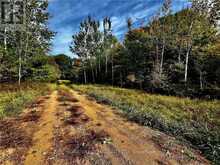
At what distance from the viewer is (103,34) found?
167 ft

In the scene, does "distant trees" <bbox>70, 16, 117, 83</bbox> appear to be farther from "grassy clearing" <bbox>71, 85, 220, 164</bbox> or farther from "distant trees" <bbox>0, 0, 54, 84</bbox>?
"grassy clearing" <bbox>71, 85, 220, 164</bbox>

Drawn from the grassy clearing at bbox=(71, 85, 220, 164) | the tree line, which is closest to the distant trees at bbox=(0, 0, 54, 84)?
the tree line

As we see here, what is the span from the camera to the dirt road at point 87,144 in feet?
22.3

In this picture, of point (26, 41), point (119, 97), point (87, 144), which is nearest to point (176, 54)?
point (119, 97)

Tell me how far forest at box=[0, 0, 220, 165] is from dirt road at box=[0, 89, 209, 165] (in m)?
0.03

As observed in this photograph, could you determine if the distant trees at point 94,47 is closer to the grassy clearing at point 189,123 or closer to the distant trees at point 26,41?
the distant trees at point 26,41

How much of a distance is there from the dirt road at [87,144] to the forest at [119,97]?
33mm

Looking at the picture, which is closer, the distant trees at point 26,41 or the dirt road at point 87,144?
the dirt road at point 87,144

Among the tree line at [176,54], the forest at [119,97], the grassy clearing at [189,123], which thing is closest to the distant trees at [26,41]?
the forest at [119,97]

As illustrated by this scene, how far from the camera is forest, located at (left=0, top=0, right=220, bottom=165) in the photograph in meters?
7.60

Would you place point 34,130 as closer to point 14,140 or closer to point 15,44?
point 14,140

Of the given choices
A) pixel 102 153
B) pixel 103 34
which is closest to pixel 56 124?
pixel 102 153

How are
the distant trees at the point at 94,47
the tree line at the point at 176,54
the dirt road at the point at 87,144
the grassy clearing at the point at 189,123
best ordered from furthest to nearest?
the distant trees at the point at 94,47
the tree line at the point at 176,54
the grassy clearing at the point at 189,123
the dirt road at the point at 87,144

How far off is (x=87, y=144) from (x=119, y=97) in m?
12.7
